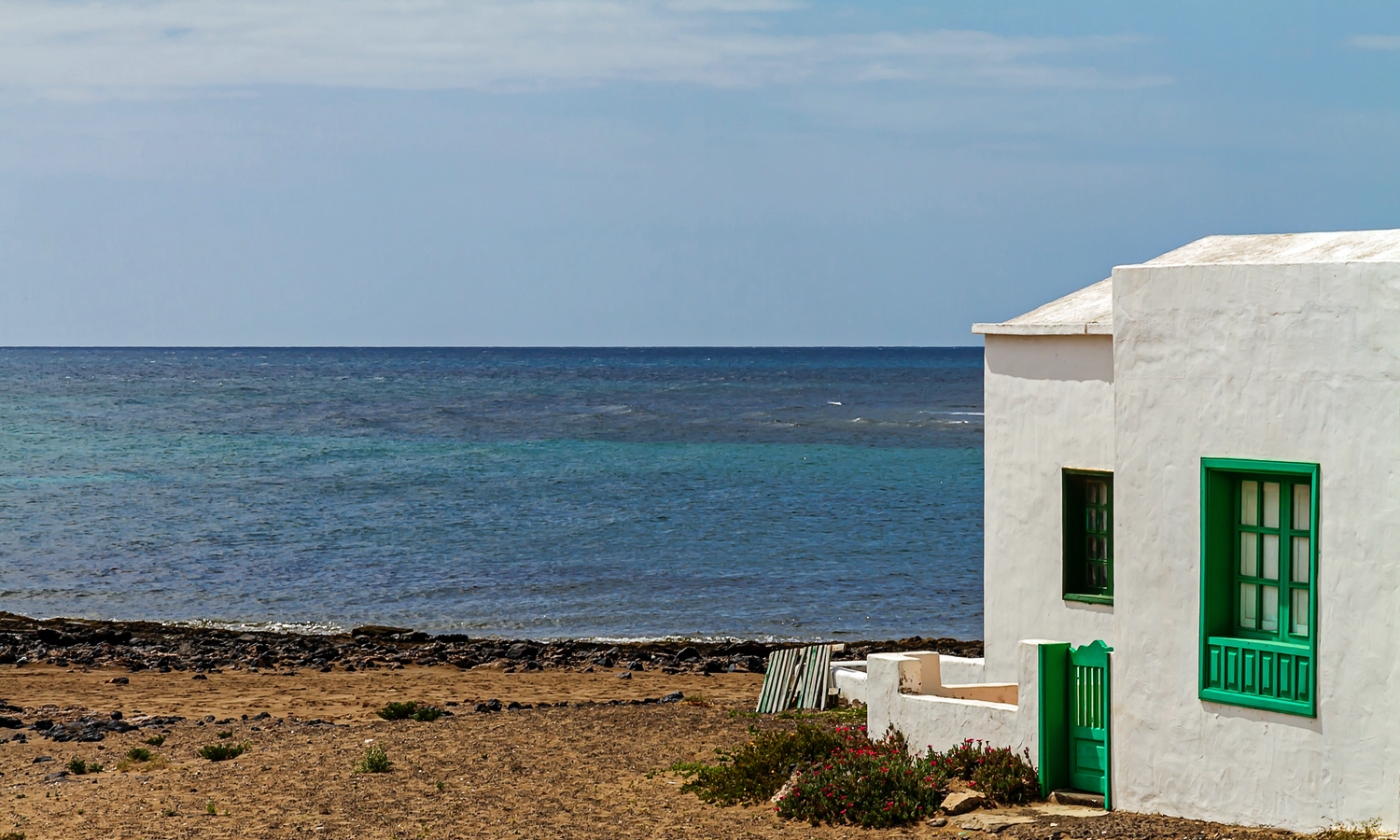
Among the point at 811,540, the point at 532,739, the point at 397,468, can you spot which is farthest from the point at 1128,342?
the point at 397,468

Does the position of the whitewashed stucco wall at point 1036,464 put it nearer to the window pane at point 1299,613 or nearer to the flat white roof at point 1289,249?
the flat white roof at point 1289,249

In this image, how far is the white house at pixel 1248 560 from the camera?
9.39 metres

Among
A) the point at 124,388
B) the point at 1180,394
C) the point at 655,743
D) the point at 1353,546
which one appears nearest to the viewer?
the point at 1353,546

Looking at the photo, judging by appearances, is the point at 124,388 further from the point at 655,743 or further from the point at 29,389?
the point at 655,743

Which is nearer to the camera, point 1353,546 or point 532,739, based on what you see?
point 1353,546

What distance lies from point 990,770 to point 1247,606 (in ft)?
9.08

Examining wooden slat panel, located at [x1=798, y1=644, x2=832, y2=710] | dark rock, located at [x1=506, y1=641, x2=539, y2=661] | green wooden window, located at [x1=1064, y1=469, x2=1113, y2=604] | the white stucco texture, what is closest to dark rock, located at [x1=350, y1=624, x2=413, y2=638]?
dark rock, located at [x1=506, y1=641, x2=539, y2=661]

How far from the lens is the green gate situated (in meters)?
11.4

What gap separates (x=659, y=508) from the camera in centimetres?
4959

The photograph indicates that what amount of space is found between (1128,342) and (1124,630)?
7.19ft

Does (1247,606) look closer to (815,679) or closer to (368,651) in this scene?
(815,679)

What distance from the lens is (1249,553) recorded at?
1020 centimetres

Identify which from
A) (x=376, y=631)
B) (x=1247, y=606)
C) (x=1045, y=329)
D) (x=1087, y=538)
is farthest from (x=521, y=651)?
(x=1247, y=606)

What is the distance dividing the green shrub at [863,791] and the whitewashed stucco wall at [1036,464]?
224 cm
